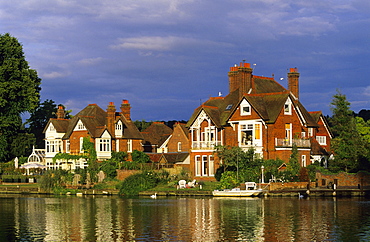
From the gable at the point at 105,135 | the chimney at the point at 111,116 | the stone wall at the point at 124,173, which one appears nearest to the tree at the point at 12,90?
the chimney at the point at 111,116

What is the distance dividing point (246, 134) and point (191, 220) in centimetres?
2855

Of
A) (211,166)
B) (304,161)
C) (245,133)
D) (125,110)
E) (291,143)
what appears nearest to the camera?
(291,143)

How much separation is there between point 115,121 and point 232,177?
74.0 ft

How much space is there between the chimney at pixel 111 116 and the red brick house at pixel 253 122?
10.5 m

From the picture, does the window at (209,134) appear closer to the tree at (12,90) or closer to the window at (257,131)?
the window at (257,131)

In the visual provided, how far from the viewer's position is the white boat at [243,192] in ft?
173

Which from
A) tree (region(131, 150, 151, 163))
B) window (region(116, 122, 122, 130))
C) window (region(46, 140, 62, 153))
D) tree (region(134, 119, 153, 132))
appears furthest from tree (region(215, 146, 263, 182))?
tree (region(134, 119, 153, 132))

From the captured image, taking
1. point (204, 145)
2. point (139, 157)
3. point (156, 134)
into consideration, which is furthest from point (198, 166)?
point (156, 134)

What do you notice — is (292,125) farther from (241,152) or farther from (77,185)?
(77,185)

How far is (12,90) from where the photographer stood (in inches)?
2933

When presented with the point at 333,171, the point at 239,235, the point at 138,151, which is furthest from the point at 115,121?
the point at 239,235

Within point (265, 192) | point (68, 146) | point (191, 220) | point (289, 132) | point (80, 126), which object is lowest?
point (191, 220)

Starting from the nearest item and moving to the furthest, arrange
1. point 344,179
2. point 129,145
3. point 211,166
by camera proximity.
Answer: point 344,179 → point 211,166 → point 129,145

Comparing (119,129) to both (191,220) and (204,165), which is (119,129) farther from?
(191,220)
